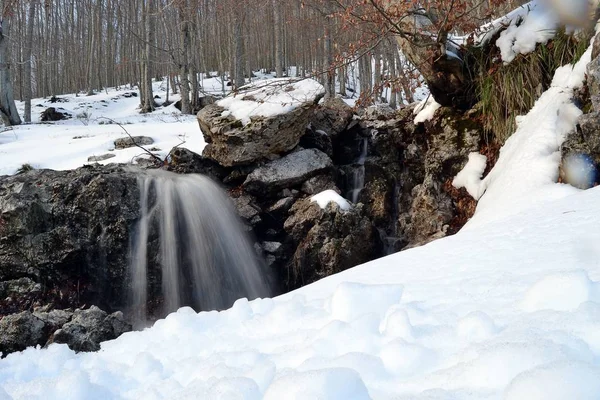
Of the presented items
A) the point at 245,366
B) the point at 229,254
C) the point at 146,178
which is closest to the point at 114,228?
the point at 146,178

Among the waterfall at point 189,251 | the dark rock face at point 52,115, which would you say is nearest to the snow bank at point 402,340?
the waterfall at point 189,251

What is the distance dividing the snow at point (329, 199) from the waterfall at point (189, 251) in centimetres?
130

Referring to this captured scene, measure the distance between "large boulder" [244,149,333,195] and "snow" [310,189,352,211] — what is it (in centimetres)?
60

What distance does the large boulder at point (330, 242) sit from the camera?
6.06 m

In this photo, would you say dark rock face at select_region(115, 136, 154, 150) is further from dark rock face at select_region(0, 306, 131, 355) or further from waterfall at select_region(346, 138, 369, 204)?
dark rock face at select_region(0, 306, 131, 355)

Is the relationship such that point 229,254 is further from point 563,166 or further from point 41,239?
point 563,166

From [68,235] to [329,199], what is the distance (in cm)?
376

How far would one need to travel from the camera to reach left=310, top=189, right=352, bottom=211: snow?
616 centimetres

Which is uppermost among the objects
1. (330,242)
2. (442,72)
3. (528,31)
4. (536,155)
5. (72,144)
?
(528,31)

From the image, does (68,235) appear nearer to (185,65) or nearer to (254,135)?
(254,135)

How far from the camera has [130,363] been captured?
1848 mm

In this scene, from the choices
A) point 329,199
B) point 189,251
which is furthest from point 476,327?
point 189,251

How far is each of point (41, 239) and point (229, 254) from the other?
258 cm

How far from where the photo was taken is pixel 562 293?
1.39 m
